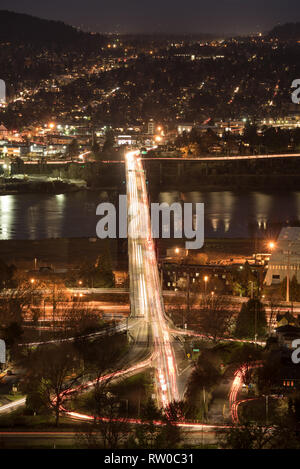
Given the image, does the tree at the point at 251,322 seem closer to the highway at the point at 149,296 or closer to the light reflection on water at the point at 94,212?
the highway at the point at 149,296

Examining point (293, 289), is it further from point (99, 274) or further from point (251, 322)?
point (99, 274)

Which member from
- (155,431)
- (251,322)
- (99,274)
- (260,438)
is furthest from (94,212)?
(260,438)

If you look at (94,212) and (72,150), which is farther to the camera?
(72,150)

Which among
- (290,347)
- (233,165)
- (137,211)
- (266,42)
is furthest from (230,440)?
(266,42)

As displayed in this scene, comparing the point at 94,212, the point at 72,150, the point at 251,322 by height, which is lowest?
the point at 251,322

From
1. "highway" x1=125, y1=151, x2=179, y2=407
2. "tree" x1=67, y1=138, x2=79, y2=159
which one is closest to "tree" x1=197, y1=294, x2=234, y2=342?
"highway" x1=125, y1=151, x2=179, y2=407

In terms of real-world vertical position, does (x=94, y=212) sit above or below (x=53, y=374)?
above

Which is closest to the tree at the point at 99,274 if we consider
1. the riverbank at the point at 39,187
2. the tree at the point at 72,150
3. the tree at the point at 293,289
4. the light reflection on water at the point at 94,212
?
the tree at the point at 293,289
